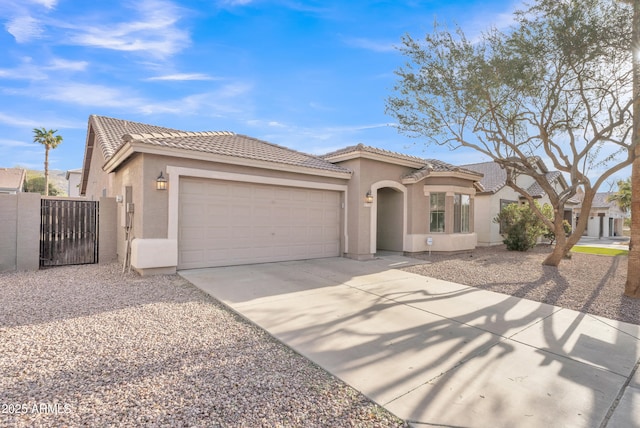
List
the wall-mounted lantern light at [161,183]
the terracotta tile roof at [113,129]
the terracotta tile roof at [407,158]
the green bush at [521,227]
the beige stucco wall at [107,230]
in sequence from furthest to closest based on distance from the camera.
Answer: the green bush at [521,227] < the terracotta tile roof at [113,129] < the terracotta tile roof at [407,158] < the beige stucco wall at [107,230] < the wall-mounted lantern light at [161,183]

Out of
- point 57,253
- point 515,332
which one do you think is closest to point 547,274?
point 515,332

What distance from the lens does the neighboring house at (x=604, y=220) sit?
1173 inches

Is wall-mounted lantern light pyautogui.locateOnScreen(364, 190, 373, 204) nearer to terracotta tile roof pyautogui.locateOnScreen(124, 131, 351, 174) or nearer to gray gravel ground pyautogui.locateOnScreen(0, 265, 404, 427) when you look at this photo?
terracotta tile roof pyautogui.locateOnScreen(124, 131, 351, 174)

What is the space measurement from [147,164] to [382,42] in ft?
27.3

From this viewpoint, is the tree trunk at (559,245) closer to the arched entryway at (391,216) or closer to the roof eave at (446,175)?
the roof eave at (446,175)

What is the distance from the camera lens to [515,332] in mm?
4570

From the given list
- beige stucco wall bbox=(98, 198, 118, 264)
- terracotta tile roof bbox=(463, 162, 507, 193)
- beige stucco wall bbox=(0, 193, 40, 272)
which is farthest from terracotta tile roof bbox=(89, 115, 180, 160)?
terracotta tile roof bbox=(463, 162, 507, 193)

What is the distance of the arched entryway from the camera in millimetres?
12391

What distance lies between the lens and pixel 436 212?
12.9 meters

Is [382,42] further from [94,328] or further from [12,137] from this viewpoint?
[12,137]

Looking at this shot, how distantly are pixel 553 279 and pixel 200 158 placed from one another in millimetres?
10216

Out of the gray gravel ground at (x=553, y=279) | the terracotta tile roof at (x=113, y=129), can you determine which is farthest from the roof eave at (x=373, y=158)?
the terracotta tile roof at (x=113, y=129)

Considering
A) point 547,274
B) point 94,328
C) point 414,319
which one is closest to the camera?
point 94,328

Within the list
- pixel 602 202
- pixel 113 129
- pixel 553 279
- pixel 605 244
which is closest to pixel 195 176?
pixel 113 129
